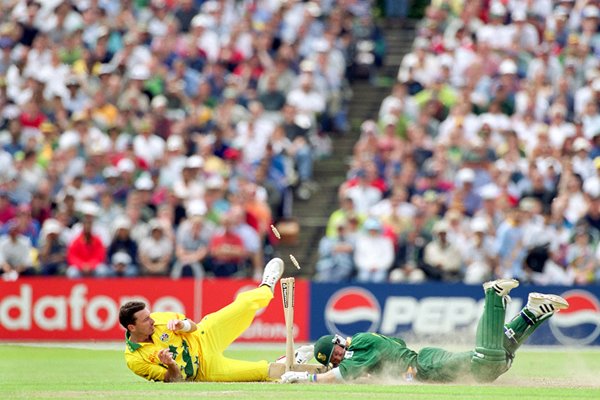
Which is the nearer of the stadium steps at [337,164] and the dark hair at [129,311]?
the dark hair at [129,311]

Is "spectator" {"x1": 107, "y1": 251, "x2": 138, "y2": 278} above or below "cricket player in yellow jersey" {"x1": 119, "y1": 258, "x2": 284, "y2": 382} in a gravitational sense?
below

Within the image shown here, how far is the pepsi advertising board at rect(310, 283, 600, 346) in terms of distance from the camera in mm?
24578

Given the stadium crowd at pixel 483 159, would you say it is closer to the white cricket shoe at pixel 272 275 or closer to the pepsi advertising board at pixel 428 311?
the pepsi advertising board at pixel 428 311

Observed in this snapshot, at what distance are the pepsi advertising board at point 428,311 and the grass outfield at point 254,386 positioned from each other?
130 inches

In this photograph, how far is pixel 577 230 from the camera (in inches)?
984

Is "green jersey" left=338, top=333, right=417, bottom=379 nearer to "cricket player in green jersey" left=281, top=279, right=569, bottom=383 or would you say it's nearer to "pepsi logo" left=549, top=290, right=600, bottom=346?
"cricket player in green jersey" left=281, top=279, right=569, bottom=383

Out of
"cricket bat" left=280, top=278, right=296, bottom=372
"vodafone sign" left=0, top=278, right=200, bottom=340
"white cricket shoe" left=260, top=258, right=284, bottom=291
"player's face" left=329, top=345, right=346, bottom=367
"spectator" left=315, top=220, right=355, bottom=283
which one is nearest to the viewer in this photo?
"player's face" left=329, top=345, right=346, bottom=367

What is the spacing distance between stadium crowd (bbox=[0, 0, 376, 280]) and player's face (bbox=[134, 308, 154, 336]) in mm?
9709

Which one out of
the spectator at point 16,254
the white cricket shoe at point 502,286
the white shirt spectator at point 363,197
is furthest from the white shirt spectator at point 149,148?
the white cricket shoe at point 502,286

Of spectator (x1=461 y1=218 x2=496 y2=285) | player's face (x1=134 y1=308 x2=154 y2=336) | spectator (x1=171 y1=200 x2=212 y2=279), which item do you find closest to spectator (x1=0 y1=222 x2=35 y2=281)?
spectator (x1=171 y1=200 x2=212 y2=279)

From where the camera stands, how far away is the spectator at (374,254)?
25297 mm

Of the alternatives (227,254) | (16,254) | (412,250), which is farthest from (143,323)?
(412,250)

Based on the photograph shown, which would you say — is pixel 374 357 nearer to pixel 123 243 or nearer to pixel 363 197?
pixel 123 243

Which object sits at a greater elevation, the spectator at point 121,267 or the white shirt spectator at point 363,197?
the white shirt spectator at point 363,197
